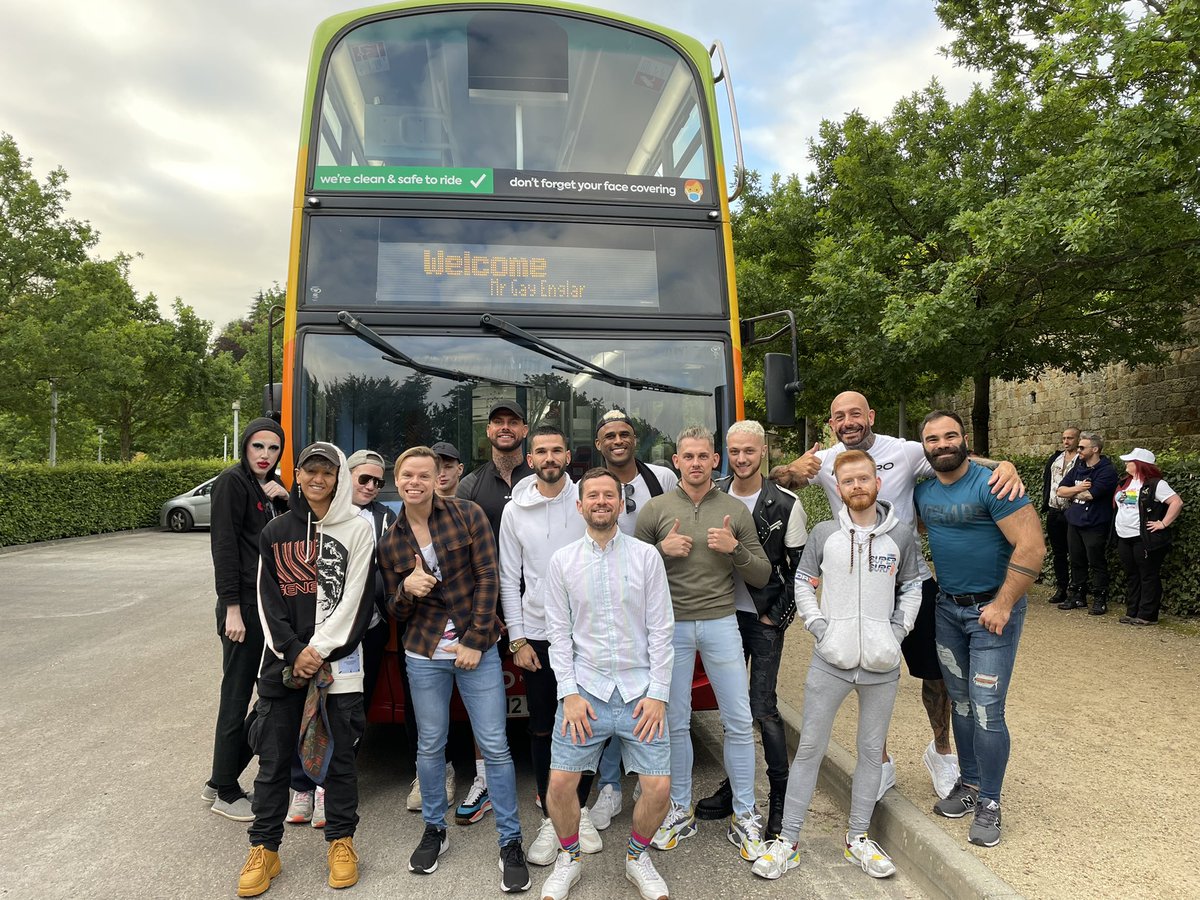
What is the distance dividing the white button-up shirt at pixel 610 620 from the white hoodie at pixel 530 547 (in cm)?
31

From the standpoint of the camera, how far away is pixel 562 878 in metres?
3.39

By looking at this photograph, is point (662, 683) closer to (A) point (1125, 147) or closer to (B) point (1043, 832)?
(B) point (1043, 832)

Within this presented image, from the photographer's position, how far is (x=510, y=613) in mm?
3832

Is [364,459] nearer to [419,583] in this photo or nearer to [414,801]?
[419,583]

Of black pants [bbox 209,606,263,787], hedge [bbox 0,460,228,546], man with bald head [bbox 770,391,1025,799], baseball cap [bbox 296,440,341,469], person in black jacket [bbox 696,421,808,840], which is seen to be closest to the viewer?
baseball cap [bbox 296,440,341,469]

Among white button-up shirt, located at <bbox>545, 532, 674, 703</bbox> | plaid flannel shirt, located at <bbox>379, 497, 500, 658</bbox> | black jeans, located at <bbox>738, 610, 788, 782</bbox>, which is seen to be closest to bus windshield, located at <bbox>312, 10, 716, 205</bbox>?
plaid flannel shirt, located at <bbox>379, 497, 500, 658</bbox>

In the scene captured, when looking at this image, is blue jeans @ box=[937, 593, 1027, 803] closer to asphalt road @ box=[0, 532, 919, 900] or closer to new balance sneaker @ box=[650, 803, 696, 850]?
asphalt road @ box=[0, 532, 919, 900]

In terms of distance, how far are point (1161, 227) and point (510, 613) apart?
7.65m

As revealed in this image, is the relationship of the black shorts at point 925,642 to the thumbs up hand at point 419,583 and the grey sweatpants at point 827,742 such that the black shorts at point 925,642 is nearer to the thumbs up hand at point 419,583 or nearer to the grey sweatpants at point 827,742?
the grey sweatpants at point 827,742

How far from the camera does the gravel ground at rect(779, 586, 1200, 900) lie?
3373 millimetres

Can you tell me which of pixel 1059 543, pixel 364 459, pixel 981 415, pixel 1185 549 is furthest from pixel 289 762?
pixel 981 415

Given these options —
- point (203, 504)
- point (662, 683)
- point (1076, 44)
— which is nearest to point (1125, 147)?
point (1076, 44)

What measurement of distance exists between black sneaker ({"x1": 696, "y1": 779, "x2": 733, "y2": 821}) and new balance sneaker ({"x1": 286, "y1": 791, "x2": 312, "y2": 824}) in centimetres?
197

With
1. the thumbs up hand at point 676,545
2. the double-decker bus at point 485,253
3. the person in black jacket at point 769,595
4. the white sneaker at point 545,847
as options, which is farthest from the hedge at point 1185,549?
the white sneaker at point 545,847
